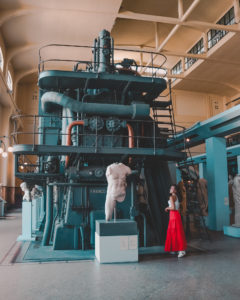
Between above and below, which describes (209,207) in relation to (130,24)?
below

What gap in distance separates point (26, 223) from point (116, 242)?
4.56m

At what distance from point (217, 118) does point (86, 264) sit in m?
7.41

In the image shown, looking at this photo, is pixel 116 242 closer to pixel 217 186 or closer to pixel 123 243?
pixel 123 243

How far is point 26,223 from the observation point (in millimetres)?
10195

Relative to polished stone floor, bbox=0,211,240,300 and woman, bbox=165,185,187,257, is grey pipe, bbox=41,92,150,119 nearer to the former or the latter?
woman, bbox=165,185,187,257

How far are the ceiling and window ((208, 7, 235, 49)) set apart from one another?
38cm

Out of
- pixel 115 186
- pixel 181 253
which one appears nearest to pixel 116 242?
pixel 115 186

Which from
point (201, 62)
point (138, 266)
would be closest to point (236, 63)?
point (201, 62)

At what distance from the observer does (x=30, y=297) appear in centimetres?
468

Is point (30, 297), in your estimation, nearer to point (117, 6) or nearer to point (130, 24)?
point (117, 6)

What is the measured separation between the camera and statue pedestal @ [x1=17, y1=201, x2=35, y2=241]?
32.7 feet

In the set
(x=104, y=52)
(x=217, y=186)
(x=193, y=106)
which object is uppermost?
(x=193, y=106)

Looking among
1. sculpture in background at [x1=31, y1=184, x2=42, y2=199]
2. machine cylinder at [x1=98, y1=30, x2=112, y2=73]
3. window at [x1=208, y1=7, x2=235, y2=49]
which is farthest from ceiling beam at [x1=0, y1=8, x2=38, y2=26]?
window at [x1=208, y1=7, x2=235, y2=49]

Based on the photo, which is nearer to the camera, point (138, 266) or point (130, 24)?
point (138, 266)
